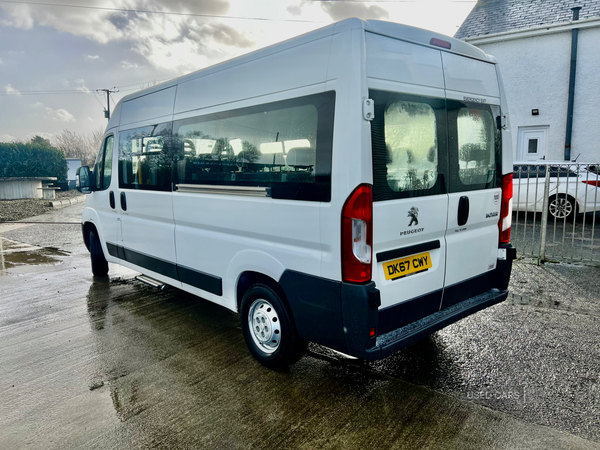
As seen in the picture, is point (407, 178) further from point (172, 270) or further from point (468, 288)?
point (172, 270)

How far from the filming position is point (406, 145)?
3242mm

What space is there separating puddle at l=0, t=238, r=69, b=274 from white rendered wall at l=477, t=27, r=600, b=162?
1271 cm

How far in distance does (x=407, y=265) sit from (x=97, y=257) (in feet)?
17.1

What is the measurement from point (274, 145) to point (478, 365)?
2.47 metres

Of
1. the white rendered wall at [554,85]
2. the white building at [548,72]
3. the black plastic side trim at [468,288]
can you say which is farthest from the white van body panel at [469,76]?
the white rendered wall at [554,85]

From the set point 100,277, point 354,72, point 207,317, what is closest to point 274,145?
point 354,72

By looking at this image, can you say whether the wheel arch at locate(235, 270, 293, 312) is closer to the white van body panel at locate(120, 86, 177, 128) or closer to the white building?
the white van body panel at locate(120, 86, 177, 128)

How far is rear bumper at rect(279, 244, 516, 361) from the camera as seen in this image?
2971mm

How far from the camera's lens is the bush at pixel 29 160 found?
23281mm

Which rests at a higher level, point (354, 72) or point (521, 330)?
A: point (354, 72)

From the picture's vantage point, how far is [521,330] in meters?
A: 4.46

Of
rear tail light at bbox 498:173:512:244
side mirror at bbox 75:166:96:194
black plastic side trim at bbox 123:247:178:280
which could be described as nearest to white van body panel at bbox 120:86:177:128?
side mirror at bbox 75:166:96:194

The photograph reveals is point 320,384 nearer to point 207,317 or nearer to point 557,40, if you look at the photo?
point 207,317

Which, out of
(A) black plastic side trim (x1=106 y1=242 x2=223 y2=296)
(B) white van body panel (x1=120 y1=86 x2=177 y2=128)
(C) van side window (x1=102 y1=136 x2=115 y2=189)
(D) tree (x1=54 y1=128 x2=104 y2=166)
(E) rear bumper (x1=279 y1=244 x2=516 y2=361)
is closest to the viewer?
(E) rear bumper (x1=279 y1=244 x2=516 y2=361)
